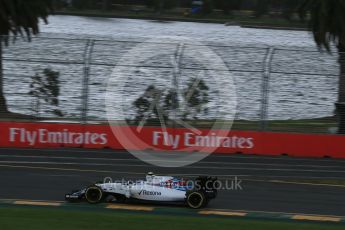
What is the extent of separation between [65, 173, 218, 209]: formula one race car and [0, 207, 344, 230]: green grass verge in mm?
Answer: 647

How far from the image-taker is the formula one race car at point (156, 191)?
37.8ft

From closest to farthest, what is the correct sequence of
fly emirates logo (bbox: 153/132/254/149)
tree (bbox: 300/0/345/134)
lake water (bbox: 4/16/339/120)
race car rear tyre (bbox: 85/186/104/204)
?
race car rear tyre (bbox: 85/186/104/204) < fly emirates logo (bbox: 153/132/254/149) < lake water (bbox: 4/16/339/120) < tree (bbox: 300/0/345/134)

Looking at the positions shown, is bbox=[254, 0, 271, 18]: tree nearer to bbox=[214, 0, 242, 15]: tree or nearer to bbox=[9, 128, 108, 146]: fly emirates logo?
bbox=[214, 0, 242, 15]: tree

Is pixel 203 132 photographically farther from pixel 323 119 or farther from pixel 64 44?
pixel 64 44

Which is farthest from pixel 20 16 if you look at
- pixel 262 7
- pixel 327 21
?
pixel 262 7

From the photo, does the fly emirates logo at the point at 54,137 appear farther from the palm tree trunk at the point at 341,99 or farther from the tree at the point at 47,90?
the palm tree trunk at the point at 341,99

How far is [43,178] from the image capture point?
14.5m

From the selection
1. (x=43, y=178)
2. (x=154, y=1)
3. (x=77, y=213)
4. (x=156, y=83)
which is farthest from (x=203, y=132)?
(x=154, y=1)

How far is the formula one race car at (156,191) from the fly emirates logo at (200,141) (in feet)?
27.2

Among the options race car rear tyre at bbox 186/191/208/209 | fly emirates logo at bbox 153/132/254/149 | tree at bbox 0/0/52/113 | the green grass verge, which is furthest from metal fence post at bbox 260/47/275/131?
the green grass verge

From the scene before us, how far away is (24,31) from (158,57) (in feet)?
17.8

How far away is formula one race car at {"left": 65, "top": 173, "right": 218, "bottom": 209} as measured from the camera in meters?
11.5

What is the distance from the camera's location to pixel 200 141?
20.0m

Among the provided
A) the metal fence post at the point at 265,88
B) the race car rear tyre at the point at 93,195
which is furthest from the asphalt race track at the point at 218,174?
the metal fence post at the point at 265,88
